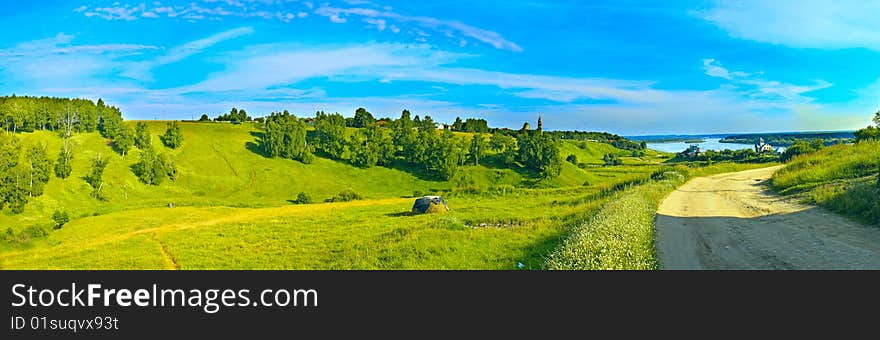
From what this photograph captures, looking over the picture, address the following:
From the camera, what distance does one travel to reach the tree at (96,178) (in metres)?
96.4

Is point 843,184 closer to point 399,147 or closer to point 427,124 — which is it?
point 399,147

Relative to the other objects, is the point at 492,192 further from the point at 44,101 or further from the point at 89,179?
the point at 44,101

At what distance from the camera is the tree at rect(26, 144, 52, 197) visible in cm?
8750

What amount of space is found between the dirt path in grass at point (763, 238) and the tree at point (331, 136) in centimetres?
13181

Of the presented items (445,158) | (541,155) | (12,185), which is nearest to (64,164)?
(12,185)

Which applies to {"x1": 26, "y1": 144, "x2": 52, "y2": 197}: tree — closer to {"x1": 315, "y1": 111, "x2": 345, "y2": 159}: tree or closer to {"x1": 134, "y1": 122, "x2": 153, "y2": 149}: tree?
{"x1": 134, "y1": 122, "x2": 153, "y2": 149}: tree

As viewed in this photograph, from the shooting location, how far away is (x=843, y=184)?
84.5 feet

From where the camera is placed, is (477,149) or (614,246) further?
(477,149)

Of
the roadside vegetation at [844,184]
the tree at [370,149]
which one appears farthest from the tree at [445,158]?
the roadside vegetation at [844,184]

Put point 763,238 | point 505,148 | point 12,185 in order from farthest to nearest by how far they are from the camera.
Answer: point 505,148, point 12,185, point 763,238

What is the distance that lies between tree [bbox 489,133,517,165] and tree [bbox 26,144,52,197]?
387ft

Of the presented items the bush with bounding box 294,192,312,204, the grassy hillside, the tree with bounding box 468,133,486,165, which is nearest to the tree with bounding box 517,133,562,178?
the tree with bounding box 468,133,486,165

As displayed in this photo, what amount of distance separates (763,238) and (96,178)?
11918 centimetres
